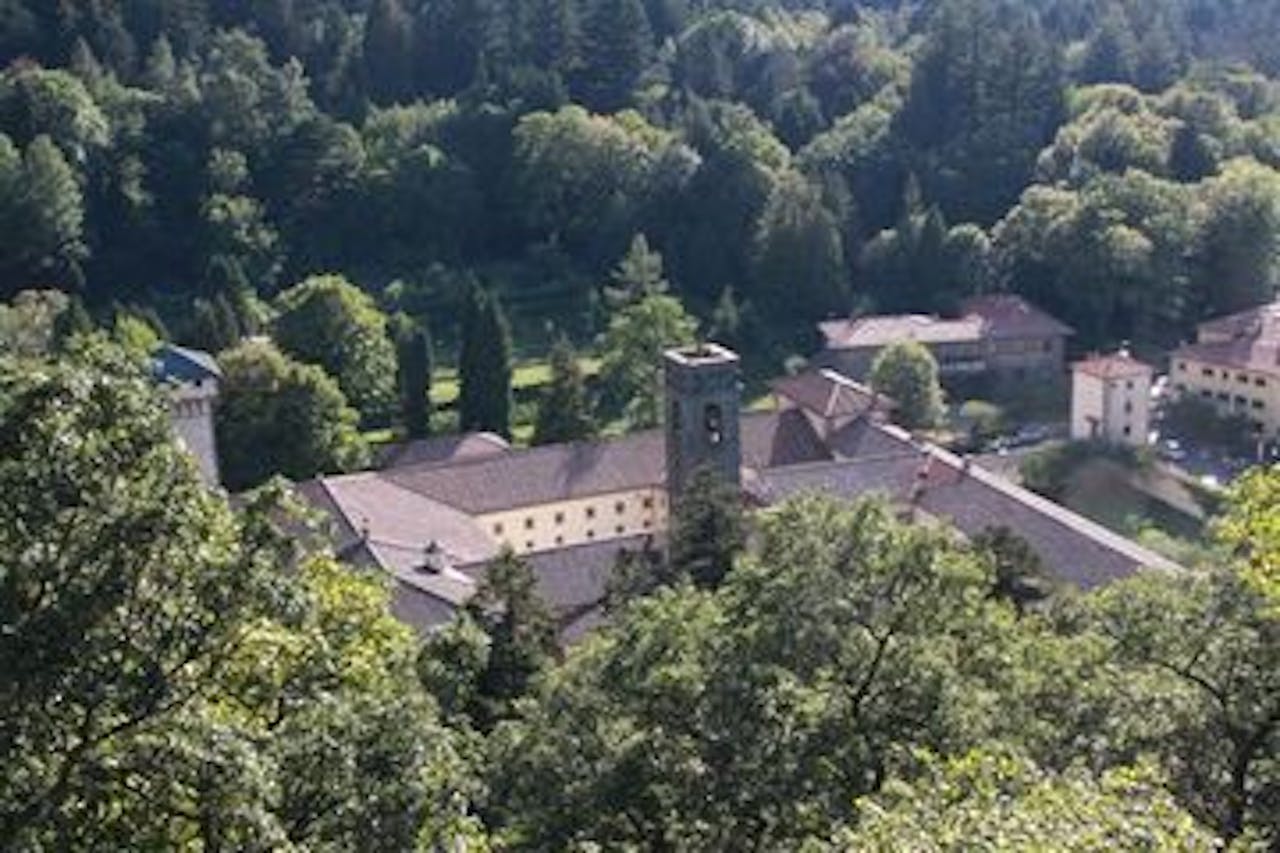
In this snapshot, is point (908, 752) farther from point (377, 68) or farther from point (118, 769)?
point (377, 68)

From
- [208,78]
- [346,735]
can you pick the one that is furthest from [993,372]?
[346,735]

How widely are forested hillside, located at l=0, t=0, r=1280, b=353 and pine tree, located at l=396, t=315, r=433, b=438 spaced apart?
555 cm

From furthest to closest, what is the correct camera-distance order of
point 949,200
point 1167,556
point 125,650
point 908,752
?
point 949,200
point 1167,556
point 908,752
point 125,650

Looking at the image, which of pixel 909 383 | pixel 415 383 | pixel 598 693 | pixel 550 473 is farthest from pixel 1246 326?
pixel 598 693

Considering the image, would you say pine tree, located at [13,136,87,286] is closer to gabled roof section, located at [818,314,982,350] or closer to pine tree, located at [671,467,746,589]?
gabled roof section, located at [818,314,982,350]

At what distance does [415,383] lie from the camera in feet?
175

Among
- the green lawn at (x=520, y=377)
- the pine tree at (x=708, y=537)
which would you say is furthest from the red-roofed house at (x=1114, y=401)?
the pine tree at (x=708, y=537)

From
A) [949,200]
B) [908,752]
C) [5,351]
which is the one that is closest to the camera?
[5,351]

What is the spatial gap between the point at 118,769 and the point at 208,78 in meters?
62.4

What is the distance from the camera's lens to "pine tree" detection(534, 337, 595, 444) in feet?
171

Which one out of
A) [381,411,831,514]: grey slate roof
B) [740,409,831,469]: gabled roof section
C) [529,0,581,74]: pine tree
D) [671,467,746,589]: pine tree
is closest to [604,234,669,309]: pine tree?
[740,409,831,469]: gabled roof section

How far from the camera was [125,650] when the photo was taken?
31.2 ft

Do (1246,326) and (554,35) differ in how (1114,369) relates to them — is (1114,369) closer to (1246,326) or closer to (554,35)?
(1246,326)

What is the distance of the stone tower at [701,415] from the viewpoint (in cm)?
4059
